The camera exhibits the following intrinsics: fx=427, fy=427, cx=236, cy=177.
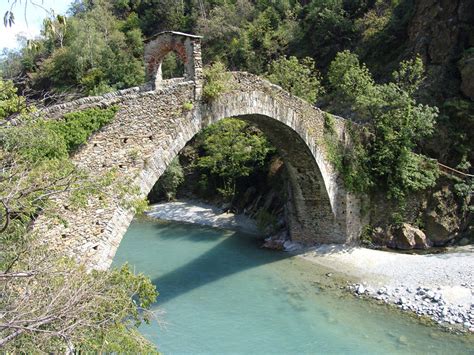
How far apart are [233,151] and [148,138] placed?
39.8 feet

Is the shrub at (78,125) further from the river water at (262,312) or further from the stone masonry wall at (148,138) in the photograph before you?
the river water at (262,312)

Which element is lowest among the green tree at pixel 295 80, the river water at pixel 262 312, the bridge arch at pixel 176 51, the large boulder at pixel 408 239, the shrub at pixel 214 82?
the river water at pixel 262 312

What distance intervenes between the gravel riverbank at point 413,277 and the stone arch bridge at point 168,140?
1.22 m

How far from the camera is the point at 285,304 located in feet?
37.6

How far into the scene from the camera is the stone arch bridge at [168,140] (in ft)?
24.4

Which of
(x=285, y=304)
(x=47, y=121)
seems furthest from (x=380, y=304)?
(x=47, y=121)

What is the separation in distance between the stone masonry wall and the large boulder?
3334 millimetres

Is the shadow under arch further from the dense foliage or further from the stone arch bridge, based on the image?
the dense foliage

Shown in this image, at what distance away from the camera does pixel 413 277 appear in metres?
12.1

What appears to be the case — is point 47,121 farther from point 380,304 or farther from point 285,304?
point 380,304

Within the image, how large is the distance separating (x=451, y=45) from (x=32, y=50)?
1891 centimetres

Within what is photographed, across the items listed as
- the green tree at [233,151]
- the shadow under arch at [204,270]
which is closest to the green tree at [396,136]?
the shadow under arch at [204,270]

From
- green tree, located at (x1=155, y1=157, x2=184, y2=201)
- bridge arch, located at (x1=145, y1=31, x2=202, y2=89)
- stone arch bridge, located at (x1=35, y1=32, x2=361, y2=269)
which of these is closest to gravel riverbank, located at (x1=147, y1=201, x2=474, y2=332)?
stone arch bridge, located at (x1=35, y1=32, x2=361, y2=269)

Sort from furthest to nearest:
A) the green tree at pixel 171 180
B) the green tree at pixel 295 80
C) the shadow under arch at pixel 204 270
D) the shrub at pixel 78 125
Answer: the green tree at pixel 171 180, the green tree at pixel 295 80, the shadow under arch at pixel 204 270, the shrub at pixel 78 125
